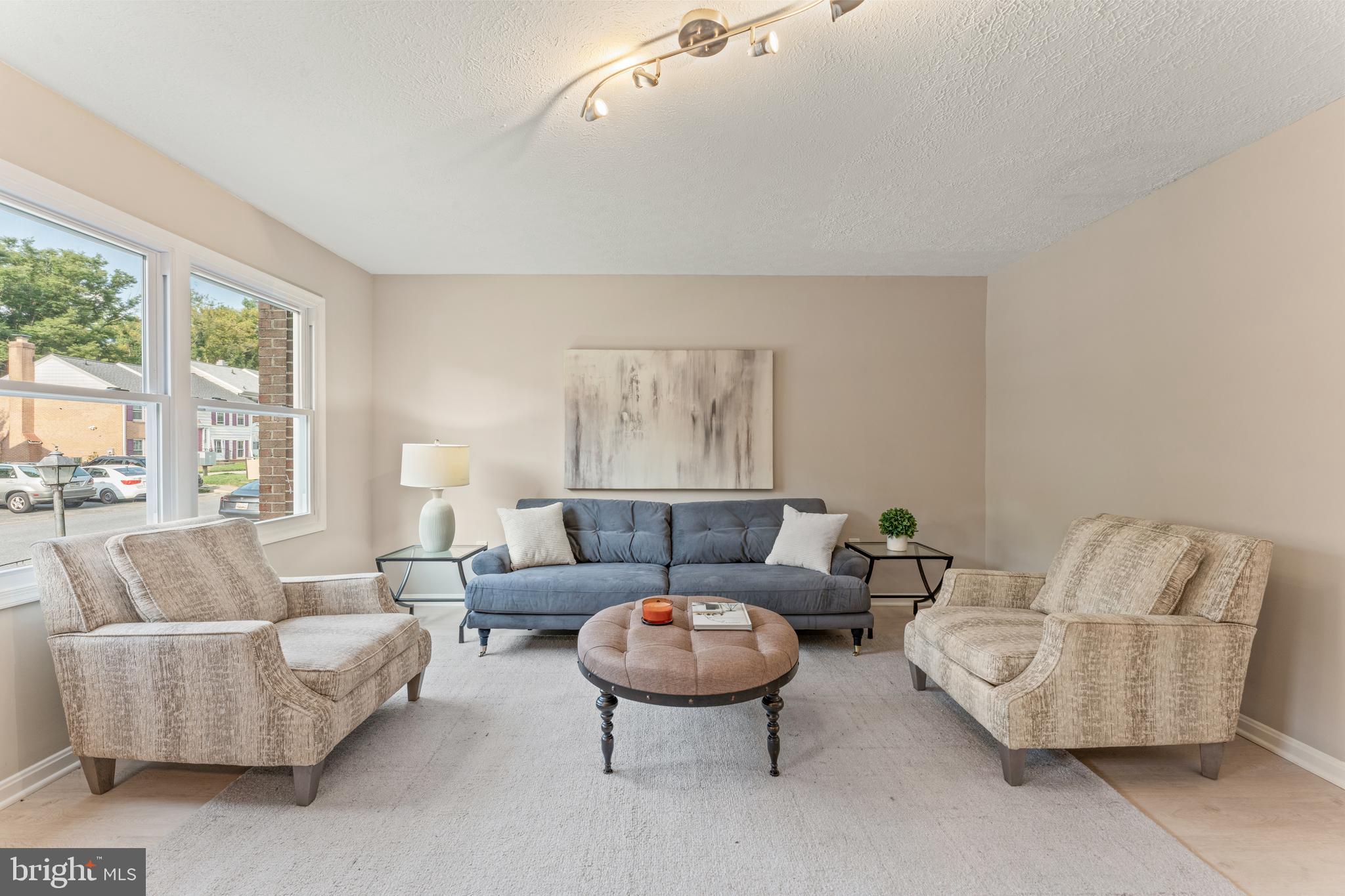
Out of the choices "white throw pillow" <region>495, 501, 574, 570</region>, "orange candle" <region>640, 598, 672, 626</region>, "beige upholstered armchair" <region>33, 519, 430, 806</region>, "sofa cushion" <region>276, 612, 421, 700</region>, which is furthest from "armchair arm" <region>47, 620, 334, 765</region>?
"white throw pillow" <region>495, 501, 574, 570</region>

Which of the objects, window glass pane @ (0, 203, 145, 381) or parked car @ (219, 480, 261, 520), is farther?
parked car @ (219, 480, 261, 520)

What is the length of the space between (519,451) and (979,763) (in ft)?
11.5

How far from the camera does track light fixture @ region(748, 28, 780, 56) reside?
1867 mm

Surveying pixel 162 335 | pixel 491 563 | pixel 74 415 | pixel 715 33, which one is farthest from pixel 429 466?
pixel 715 33

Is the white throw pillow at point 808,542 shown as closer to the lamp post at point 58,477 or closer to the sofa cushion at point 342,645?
the sofa cushion at point 342,645

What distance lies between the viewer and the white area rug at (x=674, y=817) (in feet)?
5.74

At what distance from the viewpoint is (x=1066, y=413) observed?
3.84 metres

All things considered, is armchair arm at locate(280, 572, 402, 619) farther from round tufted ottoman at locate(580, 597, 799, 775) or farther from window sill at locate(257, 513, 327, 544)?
round tufted ottoman at locate(580, 597, 799, 775)

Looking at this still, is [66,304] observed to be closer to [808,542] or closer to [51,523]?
[51,523]

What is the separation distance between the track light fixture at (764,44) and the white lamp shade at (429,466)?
3002 millimetres

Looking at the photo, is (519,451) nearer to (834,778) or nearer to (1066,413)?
(834,778)

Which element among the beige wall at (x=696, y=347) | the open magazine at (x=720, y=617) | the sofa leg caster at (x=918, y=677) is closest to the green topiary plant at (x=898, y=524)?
the beige wall at (x=696, y=347)

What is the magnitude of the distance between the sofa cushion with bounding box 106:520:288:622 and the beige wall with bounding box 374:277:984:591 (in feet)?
6.76

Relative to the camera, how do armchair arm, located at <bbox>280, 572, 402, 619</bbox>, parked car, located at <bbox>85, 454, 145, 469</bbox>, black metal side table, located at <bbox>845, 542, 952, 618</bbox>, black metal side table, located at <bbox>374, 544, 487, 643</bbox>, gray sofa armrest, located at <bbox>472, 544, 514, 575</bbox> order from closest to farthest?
1. parked car, located at <bbox>85, 454, 145, 469</bbox>
2. armchair arm, located at <bbox>280, 572, 402, 619</bbox>
3. gray sofa armrest, located at <bbox>472, 544, 514, 575</bbox>
4. black metal side table, located at <bbox>374, 544, 487, 643</bbox>
5. black metal side table, located at <bbox>845, 542, 952, 618</bbox>
